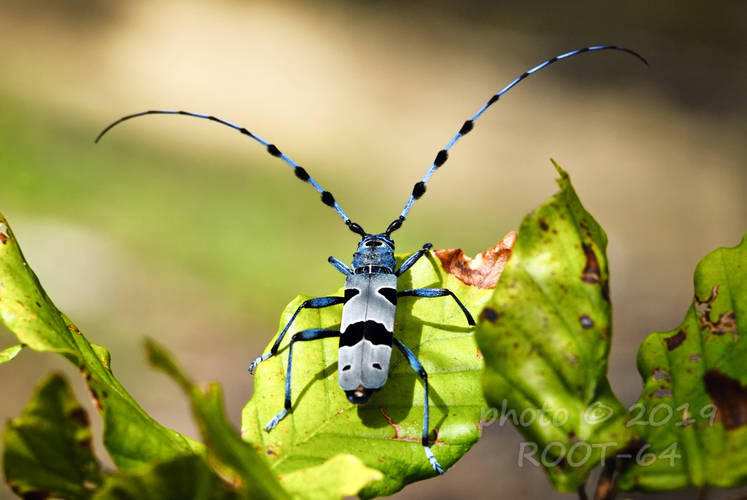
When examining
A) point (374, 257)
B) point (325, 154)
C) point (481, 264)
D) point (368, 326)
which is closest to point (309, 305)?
point (368, 326)

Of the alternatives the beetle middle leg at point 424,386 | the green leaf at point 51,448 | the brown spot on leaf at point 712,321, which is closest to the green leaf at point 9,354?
the green leaf at point 51,448

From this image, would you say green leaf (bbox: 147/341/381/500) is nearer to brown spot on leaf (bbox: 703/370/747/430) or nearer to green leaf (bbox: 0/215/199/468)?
green leaf (bbox: 0/215/199/468)

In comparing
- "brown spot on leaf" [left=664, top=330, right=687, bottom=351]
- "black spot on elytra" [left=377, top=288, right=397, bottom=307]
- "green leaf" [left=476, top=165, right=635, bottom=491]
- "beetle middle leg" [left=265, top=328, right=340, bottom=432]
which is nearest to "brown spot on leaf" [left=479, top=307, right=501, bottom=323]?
→ "green leaf" [left=476, top=165, right=635, bottom=491]

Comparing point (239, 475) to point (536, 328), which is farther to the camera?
point (536, 328)

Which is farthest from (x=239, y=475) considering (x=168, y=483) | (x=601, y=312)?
(x=601, y=312)

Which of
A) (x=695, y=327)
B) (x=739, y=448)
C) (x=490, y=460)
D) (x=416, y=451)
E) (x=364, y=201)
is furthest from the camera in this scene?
(x=364, y=201)

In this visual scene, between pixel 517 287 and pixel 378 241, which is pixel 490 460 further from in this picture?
pixel 517 287

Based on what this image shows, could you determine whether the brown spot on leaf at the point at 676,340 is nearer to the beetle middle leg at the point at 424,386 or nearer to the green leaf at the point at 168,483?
the beetle middle leg at the point at 424,386
